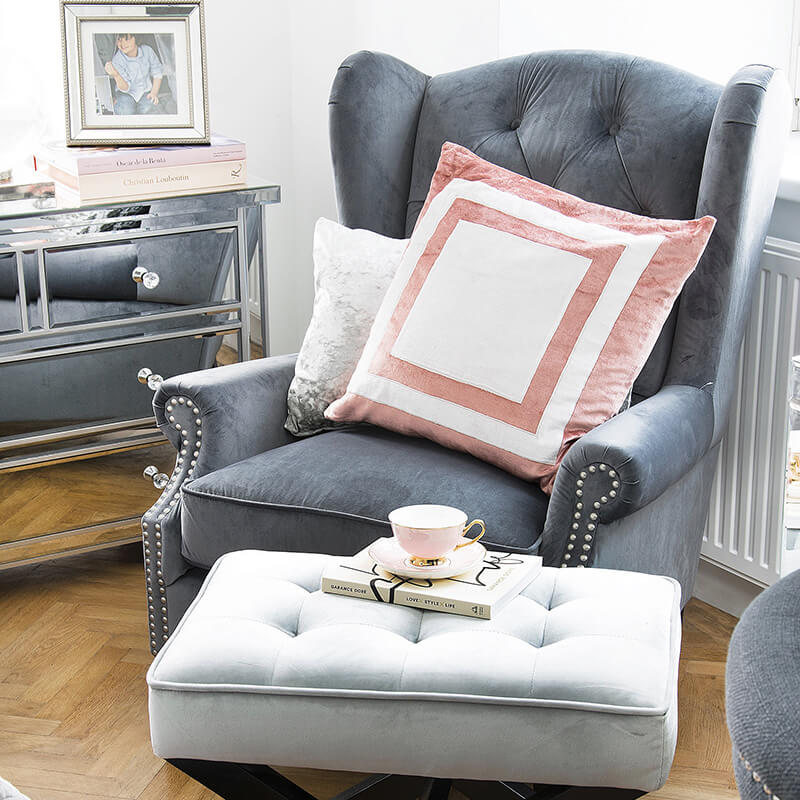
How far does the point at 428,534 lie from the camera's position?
4.26 feet

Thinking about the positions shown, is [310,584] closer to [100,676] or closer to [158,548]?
[158,548]

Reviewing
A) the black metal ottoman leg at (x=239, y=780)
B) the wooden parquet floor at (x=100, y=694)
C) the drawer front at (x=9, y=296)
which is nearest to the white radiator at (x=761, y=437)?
the wooden parquet floor at (x=100, y=694)

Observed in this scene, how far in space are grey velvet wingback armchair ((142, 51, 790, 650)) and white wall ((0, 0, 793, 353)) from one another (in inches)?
14.7

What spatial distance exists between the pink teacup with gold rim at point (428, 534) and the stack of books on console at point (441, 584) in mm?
23

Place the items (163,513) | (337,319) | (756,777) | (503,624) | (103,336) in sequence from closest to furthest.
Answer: (756,777)
(503,624)
(163,513)
(337,319)
(103,336)

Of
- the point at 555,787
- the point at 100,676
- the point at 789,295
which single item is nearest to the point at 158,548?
the point at 100,676

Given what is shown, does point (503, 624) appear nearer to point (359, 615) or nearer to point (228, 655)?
point (359, 615)

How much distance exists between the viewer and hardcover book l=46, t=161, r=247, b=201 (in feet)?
7.09

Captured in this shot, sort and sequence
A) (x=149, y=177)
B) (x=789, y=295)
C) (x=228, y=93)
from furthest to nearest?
(x=228, y=93), (x=149, y=177), (x=789, y=295)

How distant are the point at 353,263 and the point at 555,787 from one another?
1028mm

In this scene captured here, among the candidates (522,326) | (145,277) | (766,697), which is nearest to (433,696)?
(766,697)

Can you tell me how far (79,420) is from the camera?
227cm

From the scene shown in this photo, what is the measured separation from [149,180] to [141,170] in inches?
0.9

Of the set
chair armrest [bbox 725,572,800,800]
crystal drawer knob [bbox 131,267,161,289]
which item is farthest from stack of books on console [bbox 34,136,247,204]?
chair armrest [bbox 725,572,800,800]
